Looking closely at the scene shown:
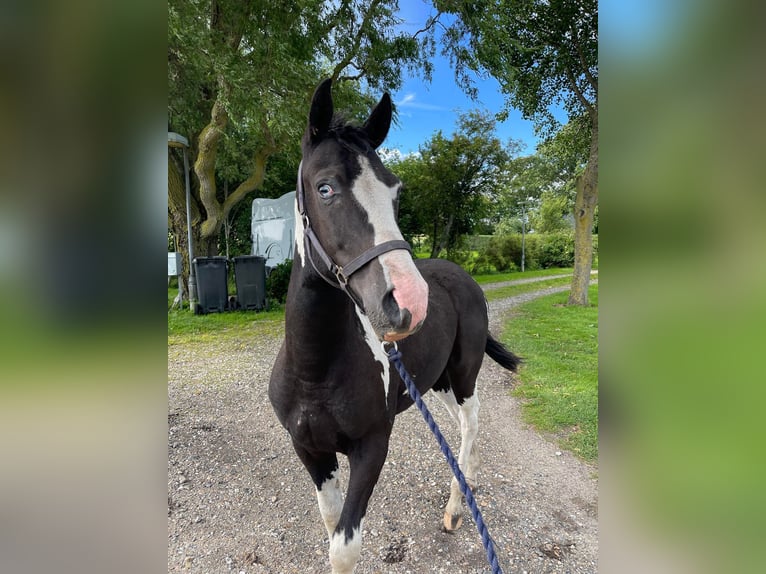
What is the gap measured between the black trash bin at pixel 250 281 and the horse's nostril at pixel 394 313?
8.51 meters

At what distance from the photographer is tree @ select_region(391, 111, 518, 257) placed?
1488 cm

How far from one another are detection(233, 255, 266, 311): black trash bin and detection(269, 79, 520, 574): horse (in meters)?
7.79

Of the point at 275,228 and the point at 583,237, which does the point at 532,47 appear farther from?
the point at 275,228

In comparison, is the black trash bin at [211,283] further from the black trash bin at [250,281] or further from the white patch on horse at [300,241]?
the white patch on horse at [300,241]

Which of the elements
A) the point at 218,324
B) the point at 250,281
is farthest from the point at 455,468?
the point at 250,281

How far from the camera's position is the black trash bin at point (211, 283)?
28.8ft

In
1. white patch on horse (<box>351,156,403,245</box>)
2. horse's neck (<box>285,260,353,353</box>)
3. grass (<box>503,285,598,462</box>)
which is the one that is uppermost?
white patch on horse (<box>351,156,403,245</box>)

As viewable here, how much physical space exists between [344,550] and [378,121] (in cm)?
188

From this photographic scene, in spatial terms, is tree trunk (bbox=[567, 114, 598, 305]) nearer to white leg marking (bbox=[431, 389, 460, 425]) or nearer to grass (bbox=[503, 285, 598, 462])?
grass (bbox=[503, 285, 598, 462])

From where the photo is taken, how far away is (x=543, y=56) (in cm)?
855

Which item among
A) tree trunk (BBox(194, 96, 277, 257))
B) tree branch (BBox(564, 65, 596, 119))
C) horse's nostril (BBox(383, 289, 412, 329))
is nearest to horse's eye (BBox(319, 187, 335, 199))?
horse's nostril (BBox(383, 289, 412, 329))
